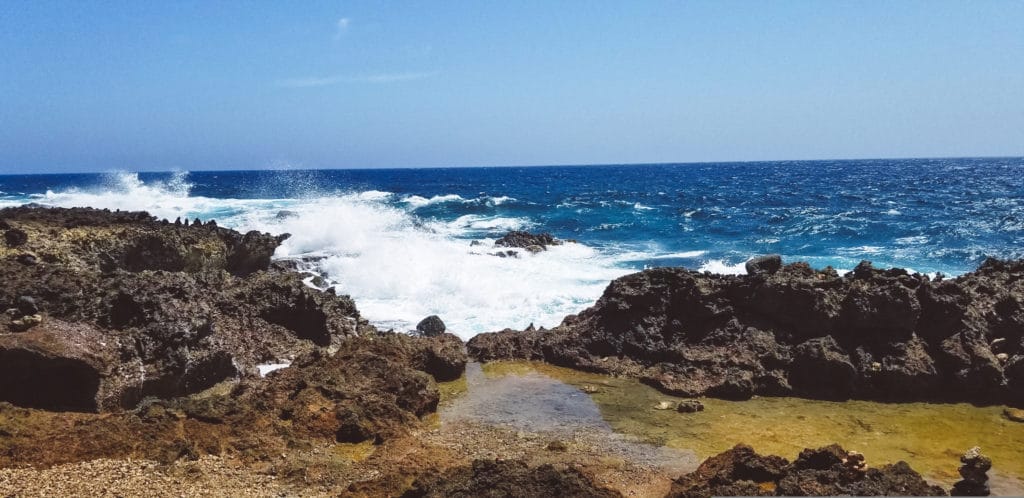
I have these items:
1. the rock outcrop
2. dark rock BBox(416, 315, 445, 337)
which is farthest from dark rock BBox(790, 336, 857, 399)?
dark rock BBox(416, 315, 445, 337)

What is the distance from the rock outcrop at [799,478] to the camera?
19.6ft

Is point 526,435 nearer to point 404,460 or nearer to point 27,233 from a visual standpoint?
point 404,460

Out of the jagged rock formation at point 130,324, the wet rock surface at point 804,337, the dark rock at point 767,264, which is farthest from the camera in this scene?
the dark rock at point 767,264

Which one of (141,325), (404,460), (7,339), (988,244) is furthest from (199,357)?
(988,244)

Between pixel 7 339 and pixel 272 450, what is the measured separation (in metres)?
3.43

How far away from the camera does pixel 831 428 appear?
8.78 m

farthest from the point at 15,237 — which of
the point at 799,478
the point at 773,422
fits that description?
the point at 799,478

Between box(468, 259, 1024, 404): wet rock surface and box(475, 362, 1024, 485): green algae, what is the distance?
1.32ft

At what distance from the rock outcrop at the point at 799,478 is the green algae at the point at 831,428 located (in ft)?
3.98

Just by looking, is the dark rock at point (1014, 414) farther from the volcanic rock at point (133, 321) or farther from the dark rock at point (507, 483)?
the volcanic rock at point (133, 321)

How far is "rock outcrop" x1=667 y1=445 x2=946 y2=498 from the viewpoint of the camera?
597 centimetres

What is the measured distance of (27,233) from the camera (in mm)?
13000

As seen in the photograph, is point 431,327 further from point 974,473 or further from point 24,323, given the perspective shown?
point 974,473

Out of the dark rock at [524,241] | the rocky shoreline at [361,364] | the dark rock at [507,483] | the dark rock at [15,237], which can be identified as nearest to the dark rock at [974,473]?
the rocky shoreline at [361,364]
